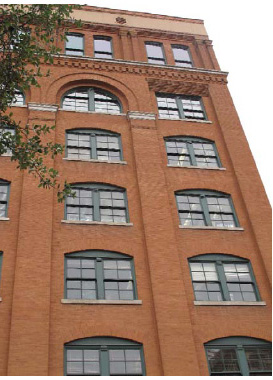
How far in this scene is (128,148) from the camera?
23.3m

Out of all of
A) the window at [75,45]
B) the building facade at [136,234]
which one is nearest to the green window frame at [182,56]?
the building facade at [136,234]

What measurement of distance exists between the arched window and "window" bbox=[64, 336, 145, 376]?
261 inches

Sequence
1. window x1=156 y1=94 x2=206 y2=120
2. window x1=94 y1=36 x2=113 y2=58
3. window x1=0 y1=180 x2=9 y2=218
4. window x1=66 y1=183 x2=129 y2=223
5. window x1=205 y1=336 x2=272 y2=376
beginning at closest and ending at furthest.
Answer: window x1=205 y1=336 x2=272 y2=376 → window x1=0 y1=180 x2=9 y2=218 → window x1=66 y1=183 x2=129 y2=223 → window x1=156 y1=94 x2=206 y2=120 → window x1=94 y1=36 x2=113 y2=58

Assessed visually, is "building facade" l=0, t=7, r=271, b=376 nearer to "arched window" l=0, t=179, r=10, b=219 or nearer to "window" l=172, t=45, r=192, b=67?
"arched window" l=0, t=179, r=10, b=219

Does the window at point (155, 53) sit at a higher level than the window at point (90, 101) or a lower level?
higher

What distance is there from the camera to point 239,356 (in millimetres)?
16625

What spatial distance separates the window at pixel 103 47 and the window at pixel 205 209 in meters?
12.4

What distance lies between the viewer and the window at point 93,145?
2275 centimetres

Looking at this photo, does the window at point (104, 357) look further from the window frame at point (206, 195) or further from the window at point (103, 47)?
the window at point (103, 47)

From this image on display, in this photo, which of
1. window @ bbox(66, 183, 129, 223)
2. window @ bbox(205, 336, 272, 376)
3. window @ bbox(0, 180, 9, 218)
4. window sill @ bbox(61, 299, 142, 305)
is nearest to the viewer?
window @ bbox(205, 336, 272, 376)

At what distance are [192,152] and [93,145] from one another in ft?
17.7

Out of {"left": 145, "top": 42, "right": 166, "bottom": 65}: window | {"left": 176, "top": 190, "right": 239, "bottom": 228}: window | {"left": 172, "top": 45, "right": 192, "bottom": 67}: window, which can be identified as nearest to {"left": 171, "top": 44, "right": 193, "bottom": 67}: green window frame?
{"left": 172, "top": 45, "right": 192, "bottom": 67}: window

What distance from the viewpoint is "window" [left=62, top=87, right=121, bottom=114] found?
2547 centimetres

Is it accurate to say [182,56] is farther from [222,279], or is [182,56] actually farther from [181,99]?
[222,279]
